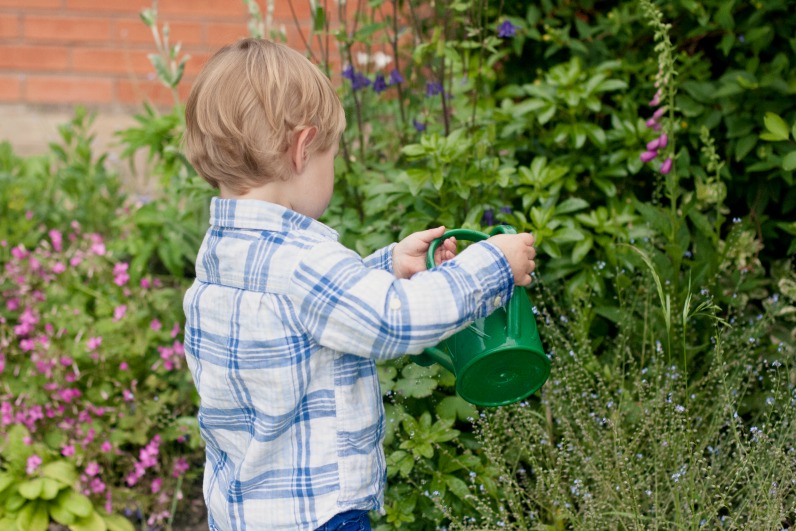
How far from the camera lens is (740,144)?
2508mm

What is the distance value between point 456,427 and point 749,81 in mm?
1278

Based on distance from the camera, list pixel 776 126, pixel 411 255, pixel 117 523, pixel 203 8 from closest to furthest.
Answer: pixel 411 255 → pixel 776 126 → pixel 117 523 → pixel 203 8

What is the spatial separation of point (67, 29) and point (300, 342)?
3.01m

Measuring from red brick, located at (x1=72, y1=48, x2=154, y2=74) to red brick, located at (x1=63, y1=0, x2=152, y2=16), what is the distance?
0.17 meters

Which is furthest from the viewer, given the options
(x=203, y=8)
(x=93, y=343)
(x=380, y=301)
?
(x=203, y=8)

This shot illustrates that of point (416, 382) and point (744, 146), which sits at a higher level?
point (744, 146)

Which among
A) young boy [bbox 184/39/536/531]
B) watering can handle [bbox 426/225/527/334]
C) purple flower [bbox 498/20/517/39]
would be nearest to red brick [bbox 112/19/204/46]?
purple flower [bbox 498/20/517/39]

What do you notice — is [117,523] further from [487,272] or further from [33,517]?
[487,272]

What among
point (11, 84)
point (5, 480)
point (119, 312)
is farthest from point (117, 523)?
point (11, 84)

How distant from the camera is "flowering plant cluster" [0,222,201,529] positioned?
2506 mm

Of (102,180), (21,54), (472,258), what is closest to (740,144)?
(472,258)

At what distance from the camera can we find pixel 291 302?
4.66ft

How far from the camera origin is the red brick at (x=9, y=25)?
3904 mm

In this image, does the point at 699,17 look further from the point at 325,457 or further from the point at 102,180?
the point at 102,180
